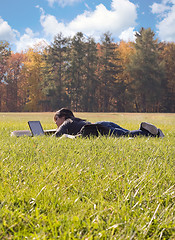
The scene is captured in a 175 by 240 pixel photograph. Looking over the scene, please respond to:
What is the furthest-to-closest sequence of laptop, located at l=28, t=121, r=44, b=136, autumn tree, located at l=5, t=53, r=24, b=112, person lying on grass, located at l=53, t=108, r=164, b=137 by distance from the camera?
1. autumn tree, located at l=5, t=53, r=24, b=112
2. laptop, located at l=28, t=121, r=44, b=136
3. person lying on grass, located at l=53, t=108, r=164, b=137

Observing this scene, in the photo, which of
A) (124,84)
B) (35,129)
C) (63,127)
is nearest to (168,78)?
(124,84)

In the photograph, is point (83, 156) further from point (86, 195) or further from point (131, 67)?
point (131, 67)

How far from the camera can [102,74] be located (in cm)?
4969

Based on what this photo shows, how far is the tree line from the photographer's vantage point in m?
47.6

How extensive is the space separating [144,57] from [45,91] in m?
18.1

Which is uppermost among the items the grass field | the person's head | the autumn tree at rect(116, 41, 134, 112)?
the autumn tree at rect(116, 41, 134, 112)

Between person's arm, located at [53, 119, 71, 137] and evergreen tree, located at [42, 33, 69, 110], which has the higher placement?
evergreen tree, located at [42, 33, 69, 110]

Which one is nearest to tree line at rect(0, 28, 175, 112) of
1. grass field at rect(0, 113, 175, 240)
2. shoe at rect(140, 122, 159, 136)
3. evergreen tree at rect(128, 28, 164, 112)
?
evergreen tree at rect(128, 28, 164, 112)

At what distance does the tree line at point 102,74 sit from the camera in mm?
47625

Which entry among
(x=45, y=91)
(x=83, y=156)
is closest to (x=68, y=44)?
(x=45, y=91)

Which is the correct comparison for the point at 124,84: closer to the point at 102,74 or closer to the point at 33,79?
the point at 102,74

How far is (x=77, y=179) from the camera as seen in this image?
3211mm

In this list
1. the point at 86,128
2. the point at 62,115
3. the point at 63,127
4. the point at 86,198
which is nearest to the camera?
the point at 86,198

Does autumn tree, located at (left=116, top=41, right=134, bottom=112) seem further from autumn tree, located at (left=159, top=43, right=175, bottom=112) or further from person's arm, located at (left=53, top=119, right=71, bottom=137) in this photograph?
person's arm, located at (left=53, top=119, right=71, bottom=137)
